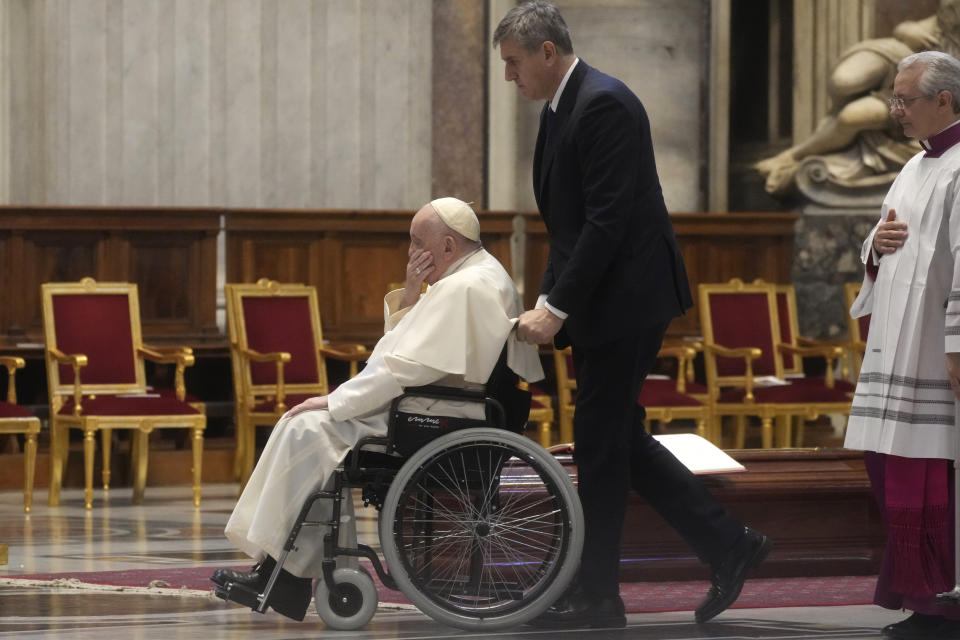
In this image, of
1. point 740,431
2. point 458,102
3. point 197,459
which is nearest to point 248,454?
point 197,459

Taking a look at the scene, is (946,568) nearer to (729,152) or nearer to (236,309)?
(236,309)

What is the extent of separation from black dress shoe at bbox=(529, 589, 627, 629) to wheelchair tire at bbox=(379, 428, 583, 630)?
0.09 m

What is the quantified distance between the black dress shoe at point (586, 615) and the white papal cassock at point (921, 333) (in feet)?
2.28

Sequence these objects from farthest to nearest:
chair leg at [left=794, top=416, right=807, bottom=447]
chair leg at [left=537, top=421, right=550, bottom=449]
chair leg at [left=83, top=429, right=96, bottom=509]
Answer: chair leg at [left=794, top=416, right=807, bottom=447] → chair leg at [left=537, top=421, right=550, bottom=449] → chair leg at [left=83, top=429, right=96, bottom=509]

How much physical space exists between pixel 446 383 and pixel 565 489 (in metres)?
0.44

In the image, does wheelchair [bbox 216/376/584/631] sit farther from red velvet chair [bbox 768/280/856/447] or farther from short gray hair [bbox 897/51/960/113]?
red velvet chair [bbox 768/280/856/447]

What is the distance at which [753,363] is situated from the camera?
8.01 meters

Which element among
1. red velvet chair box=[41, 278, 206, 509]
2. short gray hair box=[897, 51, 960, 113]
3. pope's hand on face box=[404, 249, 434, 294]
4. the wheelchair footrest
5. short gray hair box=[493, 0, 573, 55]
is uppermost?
short gray hair box=[493, 0, 573, 55]

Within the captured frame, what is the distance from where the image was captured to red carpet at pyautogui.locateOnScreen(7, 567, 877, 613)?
4.38 metres

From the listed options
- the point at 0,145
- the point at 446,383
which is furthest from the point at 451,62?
the point at 446,383

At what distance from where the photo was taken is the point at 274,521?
383cm

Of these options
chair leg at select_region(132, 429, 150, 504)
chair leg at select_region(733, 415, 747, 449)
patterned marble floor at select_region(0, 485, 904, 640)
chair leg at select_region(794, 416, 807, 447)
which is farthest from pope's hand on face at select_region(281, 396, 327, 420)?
chair leg at select_region(794, 416, 807, 447)

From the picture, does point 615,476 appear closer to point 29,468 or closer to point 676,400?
point 29,468

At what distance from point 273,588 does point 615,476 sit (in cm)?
84
